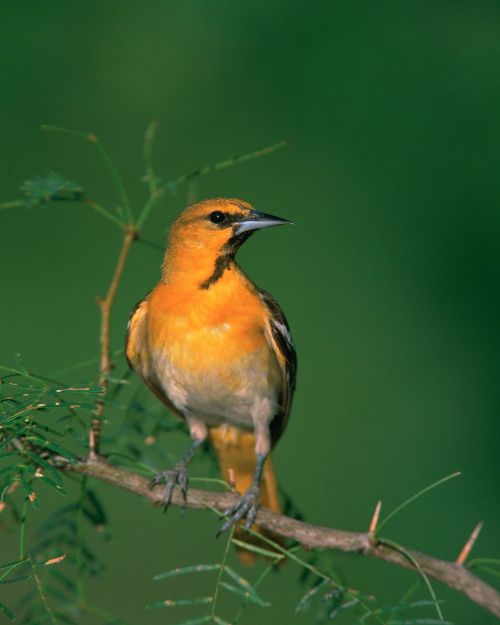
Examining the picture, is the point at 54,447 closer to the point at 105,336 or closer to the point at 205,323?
the point at 105,336

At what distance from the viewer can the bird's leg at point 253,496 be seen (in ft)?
7.46

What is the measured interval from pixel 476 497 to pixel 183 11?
2979mm

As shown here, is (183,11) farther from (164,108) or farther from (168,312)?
(168,312)

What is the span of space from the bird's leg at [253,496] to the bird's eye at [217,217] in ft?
2.29

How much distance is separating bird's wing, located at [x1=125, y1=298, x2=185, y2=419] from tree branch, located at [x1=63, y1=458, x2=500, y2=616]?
27.2 inches

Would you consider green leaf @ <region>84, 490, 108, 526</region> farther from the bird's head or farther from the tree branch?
the bird's head

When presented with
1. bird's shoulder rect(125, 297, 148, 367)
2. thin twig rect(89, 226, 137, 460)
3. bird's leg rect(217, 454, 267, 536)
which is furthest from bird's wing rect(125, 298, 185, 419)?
thin twig rect(89, 226, 137, 460)

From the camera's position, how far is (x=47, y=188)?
220 cm

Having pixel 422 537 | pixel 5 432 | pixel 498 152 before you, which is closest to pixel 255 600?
pixel 5 432

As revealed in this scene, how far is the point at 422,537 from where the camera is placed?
13.0 feet

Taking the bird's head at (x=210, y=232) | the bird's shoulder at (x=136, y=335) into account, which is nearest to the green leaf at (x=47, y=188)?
the bird's head at (x=210, y=232)

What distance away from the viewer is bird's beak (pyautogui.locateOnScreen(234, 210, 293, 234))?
2.67m

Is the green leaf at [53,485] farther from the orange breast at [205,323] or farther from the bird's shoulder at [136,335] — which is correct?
the bird's shoulder at [136,335]

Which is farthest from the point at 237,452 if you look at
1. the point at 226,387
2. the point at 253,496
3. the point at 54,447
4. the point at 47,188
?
the point at 54,447
